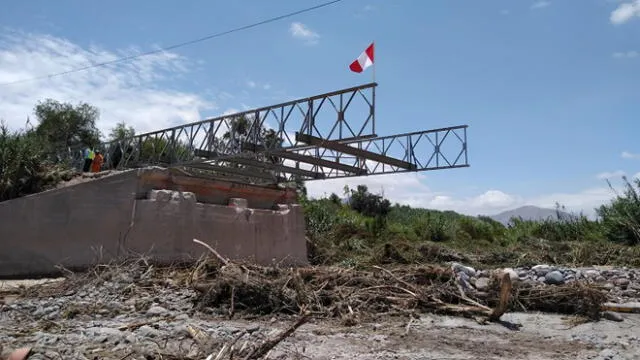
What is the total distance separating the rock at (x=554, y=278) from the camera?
33.7 feet

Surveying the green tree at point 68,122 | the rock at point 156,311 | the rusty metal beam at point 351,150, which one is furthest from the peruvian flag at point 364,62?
the green tree at point 68,122

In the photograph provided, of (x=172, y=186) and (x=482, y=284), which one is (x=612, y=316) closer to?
(x=482, y=284)

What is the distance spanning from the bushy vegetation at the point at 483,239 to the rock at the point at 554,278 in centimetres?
537

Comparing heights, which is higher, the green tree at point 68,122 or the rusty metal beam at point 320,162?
the green tree at point 68,122

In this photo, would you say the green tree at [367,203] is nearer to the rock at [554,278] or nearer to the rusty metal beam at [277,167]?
the rusty metal beam at [277,167]

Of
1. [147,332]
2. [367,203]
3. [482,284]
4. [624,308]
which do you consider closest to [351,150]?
[482,284]

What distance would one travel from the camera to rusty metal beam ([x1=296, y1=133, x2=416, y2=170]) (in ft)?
46.6

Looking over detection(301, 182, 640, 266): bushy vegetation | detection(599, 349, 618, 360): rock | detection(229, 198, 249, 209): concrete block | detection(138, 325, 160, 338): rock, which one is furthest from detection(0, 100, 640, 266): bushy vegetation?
detection(599, 349, 618, 360): rock

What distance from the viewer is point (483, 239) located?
1125 inches

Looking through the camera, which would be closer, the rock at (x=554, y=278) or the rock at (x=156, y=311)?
the rock at (x=156, y=311)

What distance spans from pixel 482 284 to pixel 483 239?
20.4 meters

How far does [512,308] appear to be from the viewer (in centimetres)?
868

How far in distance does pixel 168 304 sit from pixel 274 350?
2.50m

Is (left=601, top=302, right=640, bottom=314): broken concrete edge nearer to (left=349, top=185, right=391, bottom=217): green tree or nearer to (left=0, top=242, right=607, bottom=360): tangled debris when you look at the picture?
(left=0, top=242, right=607, bottom=360): tangled debris
